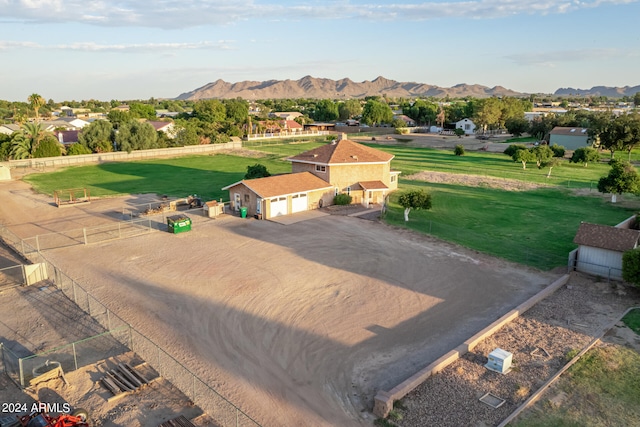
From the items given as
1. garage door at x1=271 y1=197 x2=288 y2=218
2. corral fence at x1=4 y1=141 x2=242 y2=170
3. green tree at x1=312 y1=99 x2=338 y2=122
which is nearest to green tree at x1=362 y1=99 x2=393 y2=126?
green tree at x1=312 y1=99 x2=338 y2=122

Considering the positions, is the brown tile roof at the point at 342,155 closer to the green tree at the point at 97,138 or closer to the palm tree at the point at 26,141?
the green tree at the point at 97,138

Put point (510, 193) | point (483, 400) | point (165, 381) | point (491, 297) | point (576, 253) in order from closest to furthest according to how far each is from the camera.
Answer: point (483, 400) → point (165, 381) → point (491, 297) → point (576, 253) → point (510, 193)

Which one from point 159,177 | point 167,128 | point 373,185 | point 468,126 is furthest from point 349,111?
point 373,185

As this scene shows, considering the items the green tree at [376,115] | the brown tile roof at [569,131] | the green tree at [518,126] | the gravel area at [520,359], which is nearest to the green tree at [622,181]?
the gravel area at [520,359]

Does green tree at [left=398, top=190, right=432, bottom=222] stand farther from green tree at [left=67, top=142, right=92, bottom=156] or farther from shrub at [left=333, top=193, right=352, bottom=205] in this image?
green tree at [left=67, top=142, right=92, bottom=156]

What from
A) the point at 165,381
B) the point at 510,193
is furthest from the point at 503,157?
the point at 165,381

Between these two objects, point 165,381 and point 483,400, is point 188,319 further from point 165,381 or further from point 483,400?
point 483,400
